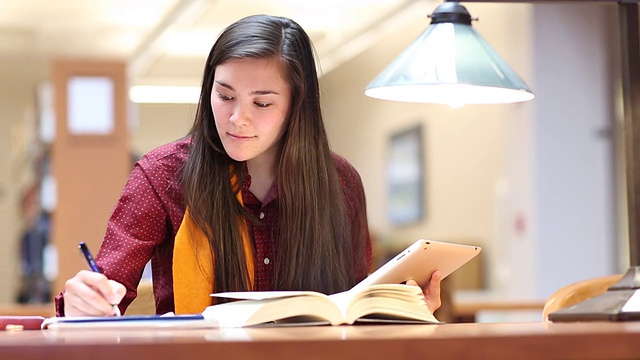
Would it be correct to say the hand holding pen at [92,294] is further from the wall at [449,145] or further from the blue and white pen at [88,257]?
the wall at [449,145]

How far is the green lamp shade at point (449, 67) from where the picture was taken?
6.34 ft

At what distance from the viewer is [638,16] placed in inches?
74.2

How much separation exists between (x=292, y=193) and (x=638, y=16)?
0.71 m

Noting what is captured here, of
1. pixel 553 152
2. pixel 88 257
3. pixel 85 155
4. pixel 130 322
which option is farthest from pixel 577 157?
pixel 130 322

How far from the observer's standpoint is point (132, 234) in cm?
191

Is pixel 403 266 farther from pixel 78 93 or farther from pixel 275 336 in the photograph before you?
pixel 78 93

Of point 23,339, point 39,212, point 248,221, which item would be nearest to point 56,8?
point 39,212

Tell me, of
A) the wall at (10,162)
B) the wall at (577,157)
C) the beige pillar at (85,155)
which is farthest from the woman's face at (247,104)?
the wall at (10,162)

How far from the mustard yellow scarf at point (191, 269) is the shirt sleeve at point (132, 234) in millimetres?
55

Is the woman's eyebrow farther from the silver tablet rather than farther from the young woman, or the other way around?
the silver tablet

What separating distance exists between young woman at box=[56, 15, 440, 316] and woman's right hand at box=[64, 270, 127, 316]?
0.29m

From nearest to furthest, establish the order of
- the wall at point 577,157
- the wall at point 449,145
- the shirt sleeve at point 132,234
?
the shirt sleeve at point 132,234 < the wall at point 577,157 < the wall at point 449,145

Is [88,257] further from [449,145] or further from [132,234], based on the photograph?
[449,145]

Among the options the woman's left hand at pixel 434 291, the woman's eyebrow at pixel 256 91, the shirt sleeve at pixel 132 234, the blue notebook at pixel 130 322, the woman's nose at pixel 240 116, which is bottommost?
the woman's left hand at pixel 434 291
